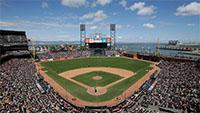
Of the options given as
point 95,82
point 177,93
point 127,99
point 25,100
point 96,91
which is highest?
point 177,93

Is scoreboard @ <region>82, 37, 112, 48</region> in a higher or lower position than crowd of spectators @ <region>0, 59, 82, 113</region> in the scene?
higher

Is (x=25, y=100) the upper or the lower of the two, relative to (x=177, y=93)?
lower

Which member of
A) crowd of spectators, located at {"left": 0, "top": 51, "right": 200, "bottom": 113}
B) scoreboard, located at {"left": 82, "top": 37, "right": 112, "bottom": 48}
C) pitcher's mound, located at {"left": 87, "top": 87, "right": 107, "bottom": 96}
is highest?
scoreboard, located at {"left": 82, "top": 37, "right": 112, "bottom": 48}

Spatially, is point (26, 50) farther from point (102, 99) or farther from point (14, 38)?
point (102, 99)

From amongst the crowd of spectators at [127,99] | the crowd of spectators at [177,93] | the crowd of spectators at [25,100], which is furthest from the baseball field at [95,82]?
the crowd of spectators at [177,93]

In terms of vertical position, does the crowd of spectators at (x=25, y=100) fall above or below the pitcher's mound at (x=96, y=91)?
above

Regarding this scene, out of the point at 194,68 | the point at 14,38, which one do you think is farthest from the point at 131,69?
the point at 14,38

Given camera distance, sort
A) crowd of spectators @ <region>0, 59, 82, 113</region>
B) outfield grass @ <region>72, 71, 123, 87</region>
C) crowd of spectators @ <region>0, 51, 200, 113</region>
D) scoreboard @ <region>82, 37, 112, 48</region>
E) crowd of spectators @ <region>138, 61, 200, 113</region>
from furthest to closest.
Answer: scoreboard @ <region>82, 37, 112, 48</region>
outfield grass @ <region>72, 71, 123, 87</region>
crowd of spectators @ <region>138, 61, 200, 113</region>
crowd of spectators @ <region>0, 51, 200, 113</region>
crowd of spectators @ <region>0, 59, 82, 113</region>

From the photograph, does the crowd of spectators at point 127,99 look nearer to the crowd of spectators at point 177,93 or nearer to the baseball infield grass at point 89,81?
the crowd of spectators at point 177,93

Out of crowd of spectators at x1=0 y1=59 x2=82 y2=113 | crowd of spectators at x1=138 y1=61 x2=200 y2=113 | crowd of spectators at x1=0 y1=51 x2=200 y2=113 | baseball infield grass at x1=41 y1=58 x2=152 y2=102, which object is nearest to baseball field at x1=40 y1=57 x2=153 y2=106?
baseball infield grass at x1=41 y1=58 x2=152 y2=102

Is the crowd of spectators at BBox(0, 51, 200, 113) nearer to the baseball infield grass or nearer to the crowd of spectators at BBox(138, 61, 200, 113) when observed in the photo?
the crowd of spectators at BBox(138, 61, 200, 113)

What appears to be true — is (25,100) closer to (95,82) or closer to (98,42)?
(95,82)

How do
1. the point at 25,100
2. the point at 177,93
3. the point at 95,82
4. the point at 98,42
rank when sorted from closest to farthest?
the point at 25,100 < the point at 177,93 < the point at 95,82 < the point at 98,42

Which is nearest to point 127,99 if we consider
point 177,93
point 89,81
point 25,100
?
point 177,93
